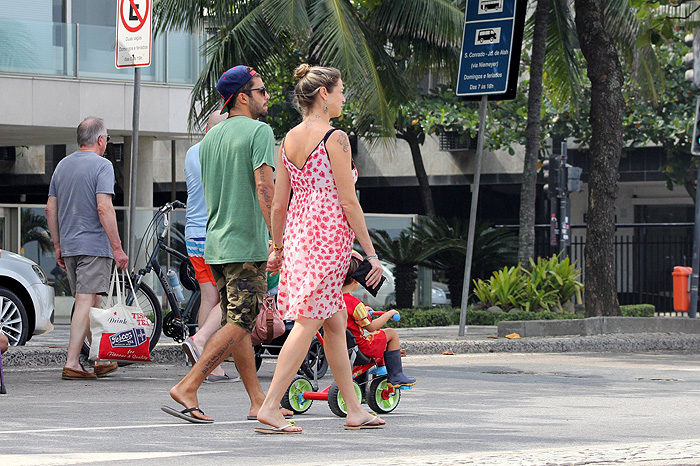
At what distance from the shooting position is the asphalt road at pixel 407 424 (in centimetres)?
562

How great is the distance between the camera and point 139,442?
20.0ft

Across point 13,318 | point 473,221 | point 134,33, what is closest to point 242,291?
point 134,33

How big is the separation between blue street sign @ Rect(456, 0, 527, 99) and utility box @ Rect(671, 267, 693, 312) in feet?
25.4

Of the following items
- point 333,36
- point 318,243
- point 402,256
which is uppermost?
point 333,36

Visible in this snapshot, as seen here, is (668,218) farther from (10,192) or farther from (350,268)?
(350,268)

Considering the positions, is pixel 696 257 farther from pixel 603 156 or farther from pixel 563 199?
pixel 563 199

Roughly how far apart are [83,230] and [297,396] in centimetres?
320

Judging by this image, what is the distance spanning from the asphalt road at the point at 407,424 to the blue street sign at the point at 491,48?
4540mm

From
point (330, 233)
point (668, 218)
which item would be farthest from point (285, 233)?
point (668, 218)

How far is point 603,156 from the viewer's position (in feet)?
55.0

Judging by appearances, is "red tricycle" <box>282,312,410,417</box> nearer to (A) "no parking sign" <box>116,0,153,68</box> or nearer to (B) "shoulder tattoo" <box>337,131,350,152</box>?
(B) "shoulder tattoo" <box>337,131,350,152</box>

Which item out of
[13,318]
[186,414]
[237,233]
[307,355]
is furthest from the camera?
[13,318]

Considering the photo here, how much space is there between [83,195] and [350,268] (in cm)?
389

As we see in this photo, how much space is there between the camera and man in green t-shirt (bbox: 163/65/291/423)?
6.78m
